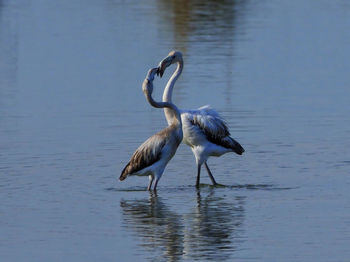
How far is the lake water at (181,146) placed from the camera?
11492 mm

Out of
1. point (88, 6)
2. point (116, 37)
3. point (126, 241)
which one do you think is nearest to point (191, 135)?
point (126, 241)

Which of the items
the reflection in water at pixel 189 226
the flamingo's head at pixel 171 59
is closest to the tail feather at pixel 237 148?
the reflection in water at pixel 189 226

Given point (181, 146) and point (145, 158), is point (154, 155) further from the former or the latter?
point (181, 146)

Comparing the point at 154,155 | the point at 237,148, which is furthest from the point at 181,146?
the point at 154,155

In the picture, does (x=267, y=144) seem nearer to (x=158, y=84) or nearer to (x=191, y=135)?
(x=191, y=135)

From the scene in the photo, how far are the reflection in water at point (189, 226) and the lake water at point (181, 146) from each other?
2 cm

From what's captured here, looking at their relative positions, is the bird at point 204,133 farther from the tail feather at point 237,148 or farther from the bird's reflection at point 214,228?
the bird's reflection at point 214,228

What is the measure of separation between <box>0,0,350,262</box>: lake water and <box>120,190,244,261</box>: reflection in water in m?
0.02

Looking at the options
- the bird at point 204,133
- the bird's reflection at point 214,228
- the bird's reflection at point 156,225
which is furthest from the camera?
the bird at point 204,133

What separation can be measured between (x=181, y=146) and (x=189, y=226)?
4.74 metres

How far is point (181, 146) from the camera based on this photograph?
16.8 m

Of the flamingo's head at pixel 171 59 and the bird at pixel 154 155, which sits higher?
the flamingo's head at pixel 171 59

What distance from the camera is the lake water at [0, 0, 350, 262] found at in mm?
11492

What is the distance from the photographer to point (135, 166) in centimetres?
1401
